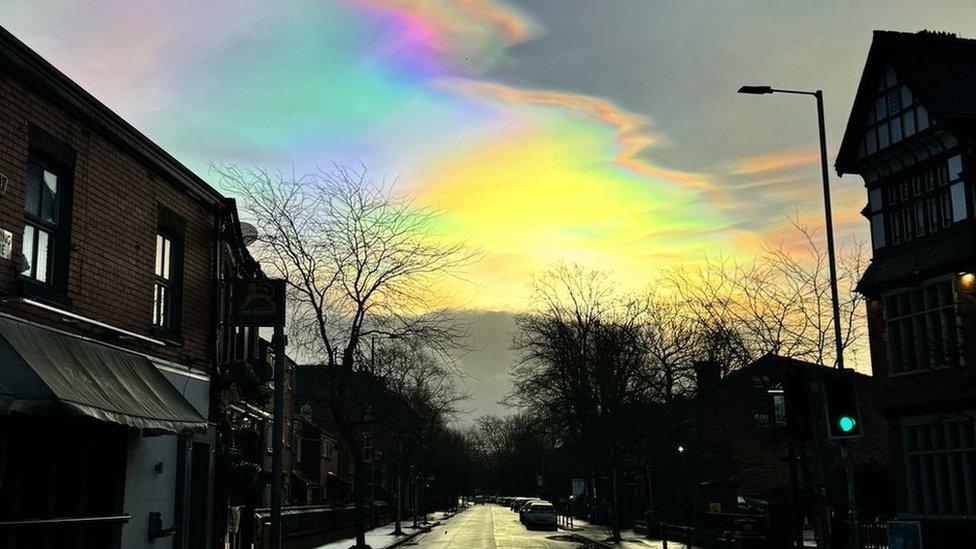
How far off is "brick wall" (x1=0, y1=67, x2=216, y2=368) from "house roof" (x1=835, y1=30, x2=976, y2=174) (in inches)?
787

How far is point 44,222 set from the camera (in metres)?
12.6

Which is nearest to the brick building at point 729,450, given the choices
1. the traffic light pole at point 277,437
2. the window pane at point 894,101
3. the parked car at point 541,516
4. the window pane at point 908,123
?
the parked car at point 541,516

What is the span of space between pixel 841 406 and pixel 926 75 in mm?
17401

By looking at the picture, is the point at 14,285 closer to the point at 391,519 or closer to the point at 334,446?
the point at 391,519

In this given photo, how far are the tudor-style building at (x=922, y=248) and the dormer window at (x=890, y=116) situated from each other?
0.12ft

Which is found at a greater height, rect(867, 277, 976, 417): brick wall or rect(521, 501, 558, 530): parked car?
rect(867, 277, 976, 417): brick wall

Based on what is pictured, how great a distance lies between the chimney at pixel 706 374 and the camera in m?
39.5

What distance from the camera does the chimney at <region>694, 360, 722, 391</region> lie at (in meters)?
39.5

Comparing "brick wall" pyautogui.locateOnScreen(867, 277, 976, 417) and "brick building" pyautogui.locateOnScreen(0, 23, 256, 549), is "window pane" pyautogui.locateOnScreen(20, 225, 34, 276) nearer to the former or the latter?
"brick building" pyautogui.locateOnScreen(0, 23, 256, 549)

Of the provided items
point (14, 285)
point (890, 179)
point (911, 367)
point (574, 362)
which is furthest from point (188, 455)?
point (574, 362)

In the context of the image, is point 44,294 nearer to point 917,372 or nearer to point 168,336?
point 168,336

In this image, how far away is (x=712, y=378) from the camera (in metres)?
42.2

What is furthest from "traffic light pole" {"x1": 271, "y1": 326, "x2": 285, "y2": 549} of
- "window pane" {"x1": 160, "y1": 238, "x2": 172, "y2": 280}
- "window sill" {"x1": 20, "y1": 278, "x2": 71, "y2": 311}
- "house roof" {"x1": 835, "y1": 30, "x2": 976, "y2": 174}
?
"house roof" {"x1": 835, "y1": 30, "x2": 976, "y2": 174}

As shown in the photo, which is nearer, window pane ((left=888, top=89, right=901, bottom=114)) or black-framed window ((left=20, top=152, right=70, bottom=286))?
black-framed window ((left=20, top=152, right=70, bottom=286))
